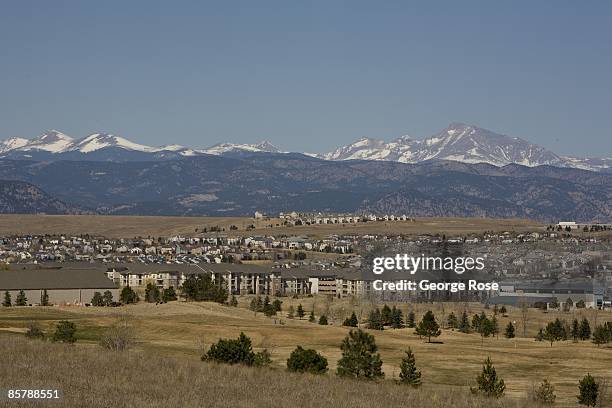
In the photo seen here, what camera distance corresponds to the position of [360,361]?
61.7 meters

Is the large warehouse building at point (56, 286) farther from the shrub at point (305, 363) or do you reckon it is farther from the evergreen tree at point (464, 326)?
the shrub at point (305, 363)

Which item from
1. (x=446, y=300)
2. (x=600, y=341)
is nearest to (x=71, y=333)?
(x=600, y=341)

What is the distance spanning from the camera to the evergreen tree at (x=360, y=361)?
61.0 metres

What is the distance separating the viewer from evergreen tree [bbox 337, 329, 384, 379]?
200 ft

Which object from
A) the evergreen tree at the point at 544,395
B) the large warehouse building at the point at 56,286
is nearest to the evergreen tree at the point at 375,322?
the large warehouse building at the point at 56,286

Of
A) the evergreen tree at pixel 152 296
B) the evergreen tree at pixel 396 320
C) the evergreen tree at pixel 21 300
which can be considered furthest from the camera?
the evergreen tree at pixel 152 296

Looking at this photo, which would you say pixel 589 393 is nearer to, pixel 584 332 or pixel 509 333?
pixel 509 333

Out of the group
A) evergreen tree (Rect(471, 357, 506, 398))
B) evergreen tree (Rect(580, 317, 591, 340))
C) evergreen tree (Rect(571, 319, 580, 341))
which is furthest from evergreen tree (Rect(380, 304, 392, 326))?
evergreen tree (Rect(471, 357, 506, 398))

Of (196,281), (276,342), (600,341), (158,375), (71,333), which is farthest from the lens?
(196,281)

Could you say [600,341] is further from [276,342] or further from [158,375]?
[158,375]

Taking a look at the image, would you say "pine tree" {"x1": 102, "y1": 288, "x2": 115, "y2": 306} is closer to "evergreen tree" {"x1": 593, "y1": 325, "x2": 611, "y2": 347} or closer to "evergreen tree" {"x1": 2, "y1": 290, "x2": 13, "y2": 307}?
"evergreen tree" {"x1": 2, "y1": 290, "x2": 13, "y2": 307}

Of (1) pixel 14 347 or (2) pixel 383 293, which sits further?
(2) pixel 383 293

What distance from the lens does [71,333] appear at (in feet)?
240

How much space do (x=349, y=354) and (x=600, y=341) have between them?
187ft
